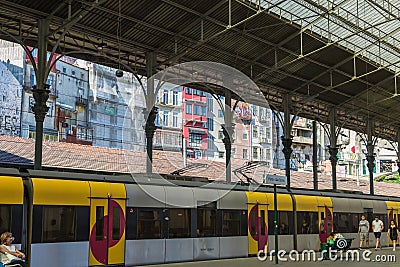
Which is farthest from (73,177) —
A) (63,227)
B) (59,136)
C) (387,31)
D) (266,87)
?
(59,136)

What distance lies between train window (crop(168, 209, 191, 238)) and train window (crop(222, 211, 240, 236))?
198 cm

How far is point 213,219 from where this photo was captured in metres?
20.4

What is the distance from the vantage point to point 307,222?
25.5 meters

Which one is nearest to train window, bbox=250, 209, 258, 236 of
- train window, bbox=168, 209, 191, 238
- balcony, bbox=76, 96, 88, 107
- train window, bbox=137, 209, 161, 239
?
train window, bbox=168, 209, 191, 238

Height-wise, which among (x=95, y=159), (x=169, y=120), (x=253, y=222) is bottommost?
(x=253, y=222)

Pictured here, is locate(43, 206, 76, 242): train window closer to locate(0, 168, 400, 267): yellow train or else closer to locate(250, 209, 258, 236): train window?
locate(0, 168, 400, 267): yellow train

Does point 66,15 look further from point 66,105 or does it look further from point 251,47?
point 66,105

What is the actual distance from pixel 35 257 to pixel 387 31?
24.6 meters

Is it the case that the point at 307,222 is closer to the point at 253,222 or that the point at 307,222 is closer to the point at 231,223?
the point at 253,222

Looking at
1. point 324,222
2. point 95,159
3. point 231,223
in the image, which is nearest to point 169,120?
point 95,159

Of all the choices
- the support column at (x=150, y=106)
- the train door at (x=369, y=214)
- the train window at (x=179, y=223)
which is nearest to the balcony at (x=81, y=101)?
the support column at (x=150, y=106)

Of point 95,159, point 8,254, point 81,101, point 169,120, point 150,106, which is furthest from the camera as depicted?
point 81,101

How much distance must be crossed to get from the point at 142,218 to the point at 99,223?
185 centimetres

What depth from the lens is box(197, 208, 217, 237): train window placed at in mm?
19734
